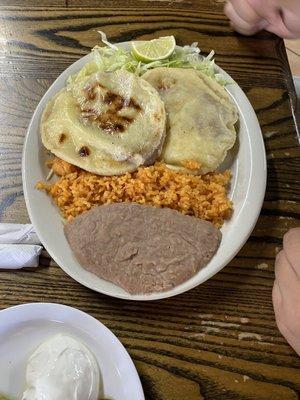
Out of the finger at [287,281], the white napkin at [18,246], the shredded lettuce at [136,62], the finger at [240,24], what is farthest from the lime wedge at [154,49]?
the finger at [287,281]

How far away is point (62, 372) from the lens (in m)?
1.31

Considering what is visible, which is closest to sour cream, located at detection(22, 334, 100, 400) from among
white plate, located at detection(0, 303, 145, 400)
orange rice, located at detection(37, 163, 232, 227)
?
white plate, located at detection(0, 303, 145, 400)

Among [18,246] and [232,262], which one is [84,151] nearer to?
[18,246]

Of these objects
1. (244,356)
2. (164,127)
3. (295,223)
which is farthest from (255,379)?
(164,127)

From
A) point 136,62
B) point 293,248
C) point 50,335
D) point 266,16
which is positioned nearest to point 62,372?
point 50,335

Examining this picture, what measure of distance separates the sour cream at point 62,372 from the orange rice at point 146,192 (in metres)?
0.42

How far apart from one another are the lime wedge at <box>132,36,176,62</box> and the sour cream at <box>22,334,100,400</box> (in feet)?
3.38

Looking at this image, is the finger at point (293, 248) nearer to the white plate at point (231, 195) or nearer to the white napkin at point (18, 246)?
the white plate at point (231, 195)

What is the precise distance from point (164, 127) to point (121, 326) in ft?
2.11

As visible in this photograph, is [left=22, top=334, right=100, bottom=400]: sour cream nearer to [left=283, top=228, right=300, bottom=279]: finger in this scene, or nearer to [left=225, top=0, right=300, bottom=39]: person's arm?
[left=283, top=228, right=300, bottom=279]: finger

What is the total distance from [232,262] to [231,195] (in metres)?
0.22

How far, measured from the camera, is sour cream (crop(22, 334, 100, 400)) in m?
1.29

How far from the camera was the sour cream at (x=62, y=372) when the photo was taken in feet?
4.23

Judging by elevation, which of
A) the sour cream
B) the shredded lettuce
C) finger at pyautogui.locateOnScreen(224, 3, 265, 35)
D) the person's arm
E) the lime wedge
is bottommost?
the sour cream
